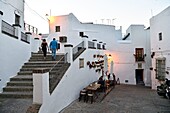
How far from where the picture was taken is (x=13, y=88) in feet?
23.9

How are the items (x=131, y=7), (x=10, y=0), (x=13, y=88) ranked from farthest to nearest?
(x=131, y=7)
(x=10, y=0)
(x=13, y=88)

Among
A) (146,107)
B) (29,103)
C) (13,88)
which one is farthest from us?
(146,107)

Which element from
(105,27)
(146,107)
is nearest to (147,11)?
(105,27)

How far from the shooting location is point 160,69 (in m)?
15.3

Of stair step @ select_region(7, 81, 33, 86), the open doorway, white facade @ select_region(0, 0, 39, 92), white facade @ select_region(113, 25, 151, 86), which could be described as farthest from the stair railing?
the open doorway

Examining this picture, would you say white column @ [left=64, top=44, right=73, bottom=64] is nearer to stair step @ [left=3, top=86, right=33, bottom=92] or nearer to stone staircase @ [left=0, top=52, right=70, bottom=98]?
stone staircase @ [left=0, top=52, right=70, bottom=98]

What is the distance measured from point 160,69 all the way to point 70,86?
31.8 feet

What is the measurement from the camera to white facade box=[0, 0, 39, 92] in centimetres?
756

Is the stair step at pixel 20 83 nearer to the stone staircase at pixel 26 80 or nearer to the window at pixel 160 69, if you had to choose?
the stone staircase at pixel 26 80

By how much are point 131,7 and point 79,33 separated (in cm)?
751

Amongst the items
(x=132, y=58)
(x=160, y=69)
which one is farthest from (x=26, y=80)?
(x=132, y=58)

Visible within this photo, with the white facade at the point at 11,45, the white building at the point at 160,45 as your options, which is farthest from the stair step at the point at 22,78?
the white building at the point at 160,45

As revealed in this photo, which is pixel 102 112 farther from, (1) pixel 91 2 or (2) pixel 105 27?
(2) pixel 105 27

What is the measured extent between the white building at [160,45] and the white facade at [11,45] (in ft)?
34.3
